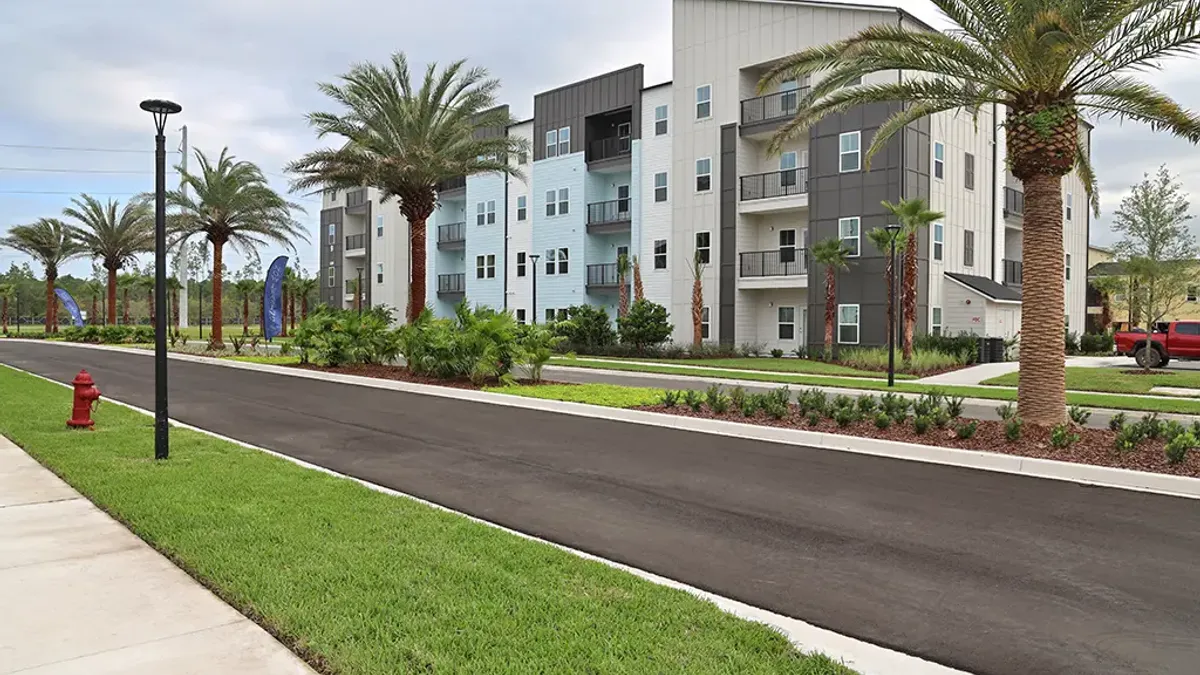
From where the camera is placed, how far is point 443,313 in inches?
2061

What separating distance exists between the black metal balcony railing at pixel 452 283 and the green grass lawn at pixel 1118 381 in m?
34.0

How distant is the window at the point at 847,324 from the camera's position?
1203 inches

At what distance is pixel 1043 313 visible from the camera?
36.9 ft

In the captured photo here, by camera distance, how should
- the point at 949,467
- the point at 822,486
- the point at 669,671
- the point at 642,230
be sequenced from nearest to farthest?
1. the point at 669,671
2. the point at 822,486
3. the point at 949,467
4. the point at 642,230

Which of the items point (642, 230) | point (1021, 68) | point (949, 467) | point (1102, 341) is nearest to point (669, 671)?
point (949, 467)

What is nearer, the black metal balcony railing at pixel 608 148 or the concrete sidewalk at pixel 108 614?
the concrete sidewalk at pixel 108 614

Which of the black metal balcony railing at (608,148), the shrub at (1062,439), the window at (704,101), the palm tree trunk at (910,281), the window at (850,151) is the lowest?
the shrub at (1062,439)

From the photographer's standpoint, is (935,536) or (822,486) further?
(822,486)

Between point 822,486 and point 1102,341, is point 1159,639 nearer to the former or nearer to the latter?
point 822,486

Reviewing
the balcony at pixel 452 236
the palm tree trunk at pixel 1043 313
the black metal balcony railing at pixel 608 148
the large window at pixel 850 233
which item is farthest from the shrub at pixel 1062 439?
the balcony at pixel 452 236

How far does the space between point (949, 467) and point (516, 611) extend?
7.22 meters

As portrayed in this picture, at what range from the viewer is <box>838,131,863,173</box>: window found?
98.7ft

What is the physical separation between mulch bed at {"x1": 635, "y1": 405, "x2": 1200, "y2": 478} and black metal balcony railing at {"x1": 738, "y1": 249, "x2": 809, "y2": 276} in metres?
20.8

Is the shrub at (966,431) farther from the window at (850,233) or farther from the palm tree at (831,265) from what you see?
the window at (850,233)
